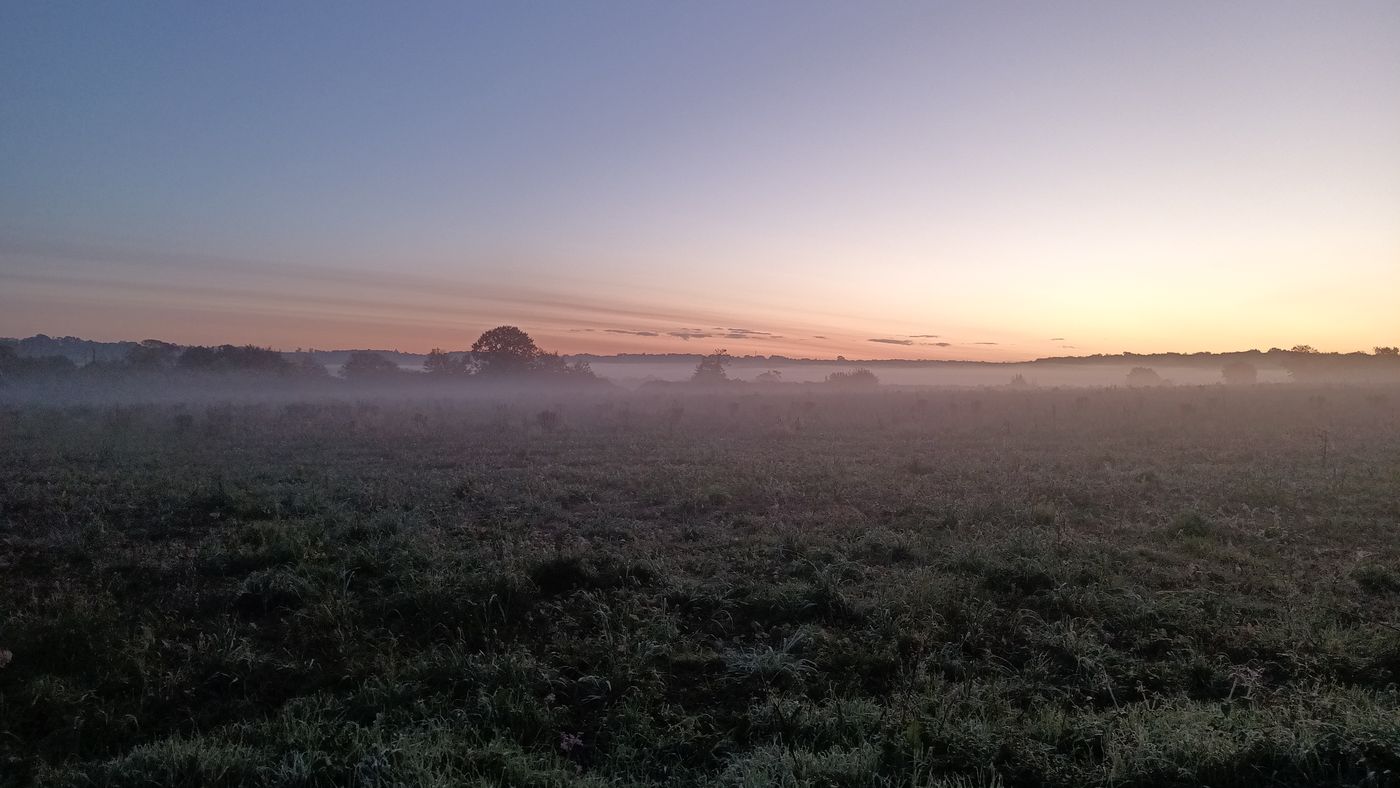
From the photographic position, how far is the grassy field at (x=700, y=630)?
12.4 feet

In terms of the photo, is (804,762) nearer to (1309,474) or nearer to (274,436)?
(1309,474)

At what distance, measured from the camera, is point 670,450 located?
17.0 metres

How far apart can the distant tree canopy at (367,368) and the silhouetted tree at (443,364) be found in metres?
3.28

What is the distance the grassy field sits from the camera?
3.77 meters

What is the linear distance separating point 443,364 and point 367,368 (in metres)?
7.30

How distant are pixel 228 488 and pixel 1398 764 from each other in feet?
44.9

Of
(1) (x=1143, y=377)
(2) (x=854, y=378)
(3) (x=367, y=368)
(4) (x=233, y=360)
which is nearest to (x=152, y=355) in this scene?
(4) (x=233, y=360)

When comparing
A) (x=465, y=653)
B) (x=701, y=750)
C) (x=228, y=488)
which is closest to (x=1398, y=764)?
(x=701, y=750)

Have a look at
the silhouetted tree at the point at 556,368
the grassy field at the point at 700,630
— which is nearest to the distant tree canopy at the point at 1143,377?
the silhouetted tree at the point at 556,368

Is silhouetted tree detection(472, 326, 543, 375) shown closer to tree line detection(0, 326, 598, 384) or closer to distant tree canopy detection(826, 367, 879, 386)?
tree line detection(0, 326, 598, 384)

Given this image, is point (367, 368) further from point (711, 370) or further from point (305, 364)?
point (711, 370)

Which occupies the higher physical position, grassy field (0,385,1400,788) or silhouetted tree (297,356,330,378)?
silhouetted tree (297,356,330,378)

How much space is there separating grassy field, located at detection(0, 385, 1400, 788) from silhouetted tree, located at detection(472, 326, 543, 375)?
175ft

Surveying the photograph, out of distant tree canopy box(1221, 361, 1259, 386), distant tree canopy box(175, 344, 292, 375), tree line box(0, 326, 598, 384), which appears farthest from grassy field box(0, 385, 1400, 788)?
distant tree canopy box(1221, 361, 1259, 386)
